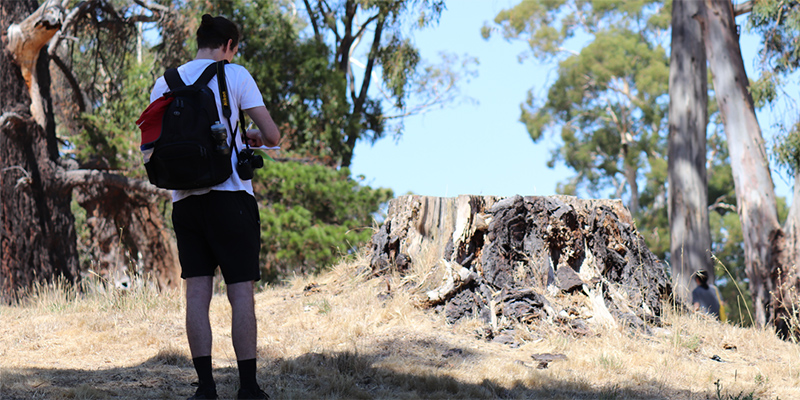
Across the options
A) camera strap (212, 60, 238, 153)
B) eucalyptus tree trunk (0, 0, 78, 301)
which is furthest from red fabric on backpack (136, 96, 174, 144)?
eucalyptus tree trunk (0, 0, 78, 301)

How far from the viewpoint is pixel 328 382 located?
430cm

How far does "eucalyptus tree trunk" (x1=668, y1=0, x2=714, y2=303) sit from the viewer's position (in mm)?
12406

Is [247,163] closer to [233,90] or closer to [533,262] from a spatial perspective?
[233,90]

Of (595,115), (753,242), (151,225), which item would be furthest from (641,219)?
(151,225)

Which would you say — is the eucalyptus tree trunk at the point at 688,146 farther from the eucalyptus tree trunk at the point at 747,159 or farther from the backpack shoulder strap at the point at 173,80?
the backpack shoulder strap at the point at 173,80

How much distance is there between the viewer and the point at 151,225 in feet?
44.9

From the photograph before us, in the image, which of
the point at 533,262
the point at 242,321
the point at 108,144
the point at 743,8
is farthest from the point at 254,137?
the point at 743,8

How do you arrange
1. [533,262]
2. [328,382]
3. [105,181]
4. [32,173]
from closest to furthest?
[328,382]
[533,262]
[32,173]
[105,181]

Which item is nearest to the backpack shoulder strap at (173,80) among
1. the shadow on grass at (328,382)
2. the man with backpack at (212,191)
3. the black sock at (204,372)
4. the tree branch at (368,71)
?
the man with backpack at (212,191)

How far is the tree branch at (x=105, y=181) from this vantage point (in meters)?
12.0

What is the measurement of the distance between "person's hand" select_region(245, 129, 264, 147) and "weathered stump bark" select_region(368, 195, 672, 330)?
2755mm

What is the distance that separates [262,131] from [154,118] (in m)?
0.52

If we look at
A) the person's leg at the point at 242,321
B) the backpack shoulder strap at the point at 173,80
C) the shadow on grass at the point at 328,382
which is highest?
the backpack shoulder strap at the point at 173,80

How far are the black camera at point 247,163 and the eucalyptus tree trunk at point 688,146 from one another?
10.3m
